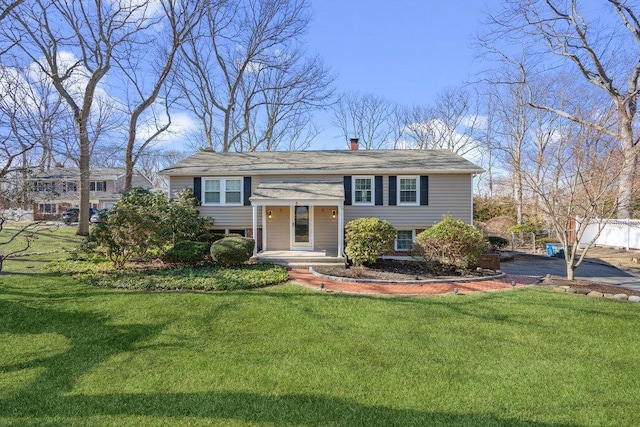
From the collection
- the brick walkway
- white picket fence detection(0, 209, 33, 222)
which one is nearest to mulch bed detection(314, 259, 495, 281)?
the brick walkway

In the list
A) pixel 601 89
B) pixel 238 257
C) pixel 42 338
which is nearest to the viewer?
pixel 42 338

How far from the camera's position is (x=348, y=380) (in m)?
4.17

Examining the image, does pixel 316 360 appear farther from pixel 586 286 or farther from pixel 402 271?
pixel 586 286

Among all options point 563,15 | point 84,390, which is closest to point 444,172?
point 563,15

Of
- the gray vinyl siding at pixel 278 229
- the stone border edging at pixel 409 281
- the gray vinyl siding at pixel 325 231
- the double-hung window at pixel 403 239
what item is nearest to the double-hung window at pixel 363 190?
the gray vinyl siding at pixel 325 231

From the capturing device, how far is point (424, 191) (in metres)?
13.7

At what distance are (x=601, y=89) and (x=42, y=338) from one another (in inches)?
897

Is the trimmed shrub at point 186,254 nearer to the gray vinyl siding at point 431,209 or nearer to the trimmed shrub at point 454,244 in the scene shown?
the gray vinyl siding at point 431,209

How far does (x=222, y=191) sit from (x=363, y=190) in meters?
5.94

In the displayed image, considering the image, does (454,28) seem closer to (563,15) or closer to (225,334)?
(563,15)

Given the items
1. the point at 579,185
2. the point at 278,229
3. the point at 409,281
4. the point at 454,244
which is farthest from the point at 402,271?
the point at 278,229

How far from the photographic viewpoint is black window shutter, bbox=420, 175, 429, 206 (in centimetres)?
1366

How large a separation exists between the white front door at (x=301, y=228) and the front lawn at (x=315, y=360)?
5818 millimetres

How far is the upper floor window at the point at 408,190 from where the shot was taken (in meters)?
13.8
